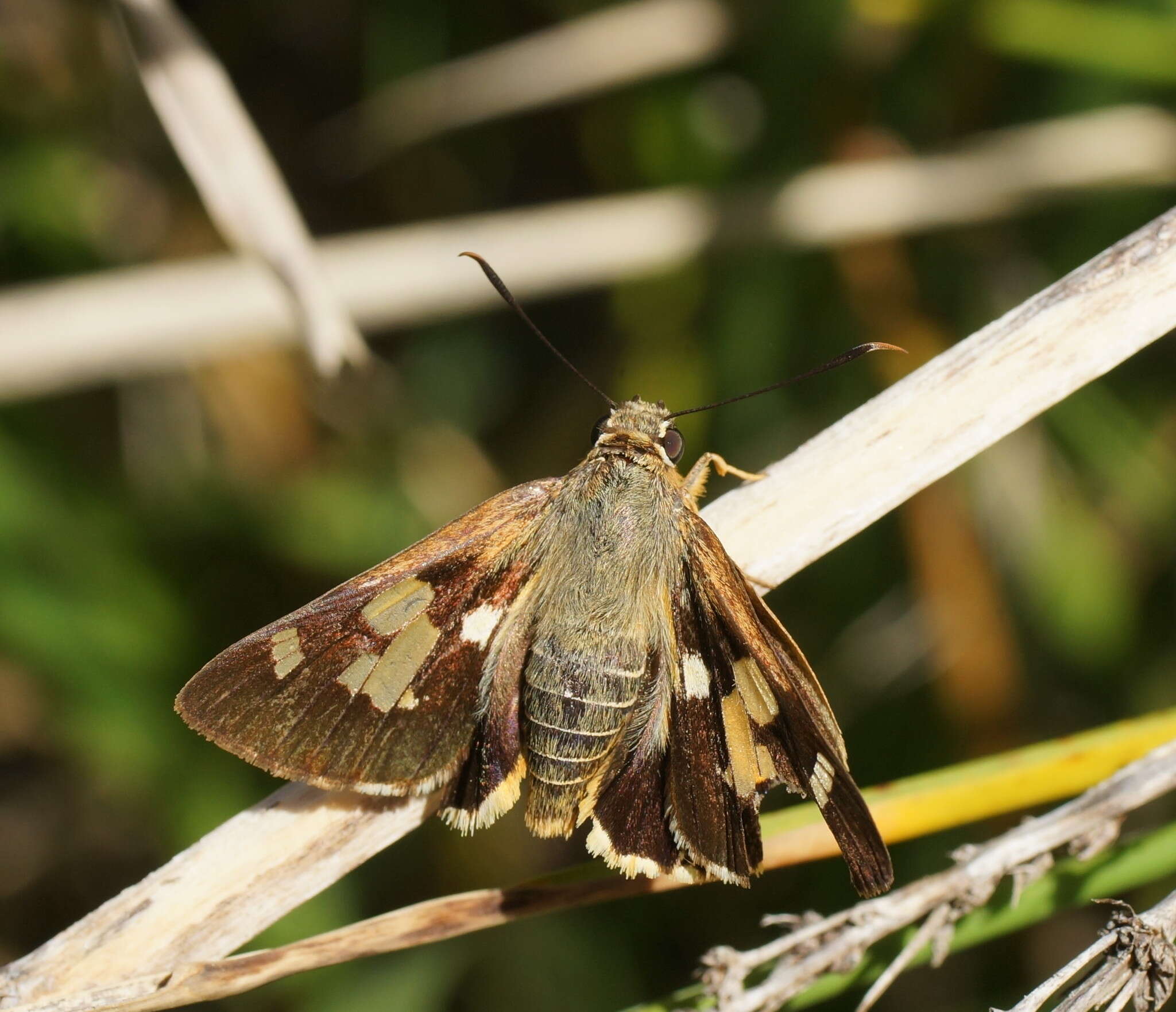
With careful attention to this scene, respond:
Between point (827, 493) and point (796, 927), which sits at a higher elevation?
point (827, 493)

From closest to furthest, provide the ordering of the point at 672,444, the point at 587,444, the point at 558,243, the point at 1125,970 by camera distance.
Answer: the point at 1125,970, the point at 672,444, the point at 558,243, the point at 587,444

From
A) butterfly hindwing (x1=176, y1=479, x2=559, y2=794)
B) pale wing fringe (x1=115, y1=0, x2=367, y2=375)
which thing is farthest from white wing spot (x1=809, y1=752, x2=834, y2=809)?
pale wing fringe (x1=115, y1=0, x2=367, y2=375)

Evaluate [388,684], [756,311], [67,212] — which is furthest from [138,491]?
[756,311]

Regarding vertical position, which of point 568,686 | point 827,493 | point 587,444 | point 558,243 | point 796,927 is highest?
point 558,243

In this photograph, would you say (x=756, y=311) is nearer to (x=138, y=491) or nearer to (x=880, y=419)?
(x=880, y=419)

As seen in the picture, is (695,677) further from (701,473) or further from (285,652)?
(285,652)

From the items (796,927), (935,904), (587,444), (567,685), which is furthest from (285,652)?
(587,444)

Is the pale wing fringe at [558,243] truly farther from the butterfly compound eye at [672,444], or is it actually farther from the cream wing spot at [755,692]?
the cream wing spot at [755,692]
